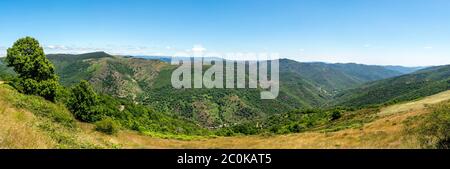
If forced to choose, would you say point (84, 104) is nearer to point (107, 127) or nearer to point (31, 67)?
point (31, 67)

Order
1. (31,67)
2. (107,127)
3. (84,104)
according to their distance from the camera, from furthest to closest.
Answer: (84,104) < (31,67) < (107,127)

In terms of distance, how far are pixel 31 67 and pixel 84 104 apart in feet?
29.9

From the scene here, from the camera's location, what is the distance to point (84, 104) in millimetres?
49406

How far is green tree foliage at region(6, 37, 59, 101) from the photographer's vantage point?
157 ft

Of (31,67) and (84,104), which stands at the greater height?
(31,67)

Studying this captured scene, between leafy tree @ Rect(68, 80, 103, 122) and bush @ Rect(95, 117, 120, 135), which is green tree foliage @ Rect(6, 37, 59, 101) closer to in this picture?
leafy tree @ Rect(68, 80, 103, 122)

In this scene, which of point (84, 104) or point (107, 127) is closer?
point (107, 127)

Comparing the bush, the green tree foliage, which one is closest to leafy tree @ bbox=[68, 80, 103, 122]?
the green tree foliage

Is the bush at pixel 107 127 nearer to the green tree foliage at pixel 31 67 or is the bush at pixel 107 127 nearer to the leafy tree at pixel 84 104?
the leafy tree at pixel 84 104

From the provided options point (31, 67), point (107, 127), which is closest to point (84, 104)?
point (31, 67)
